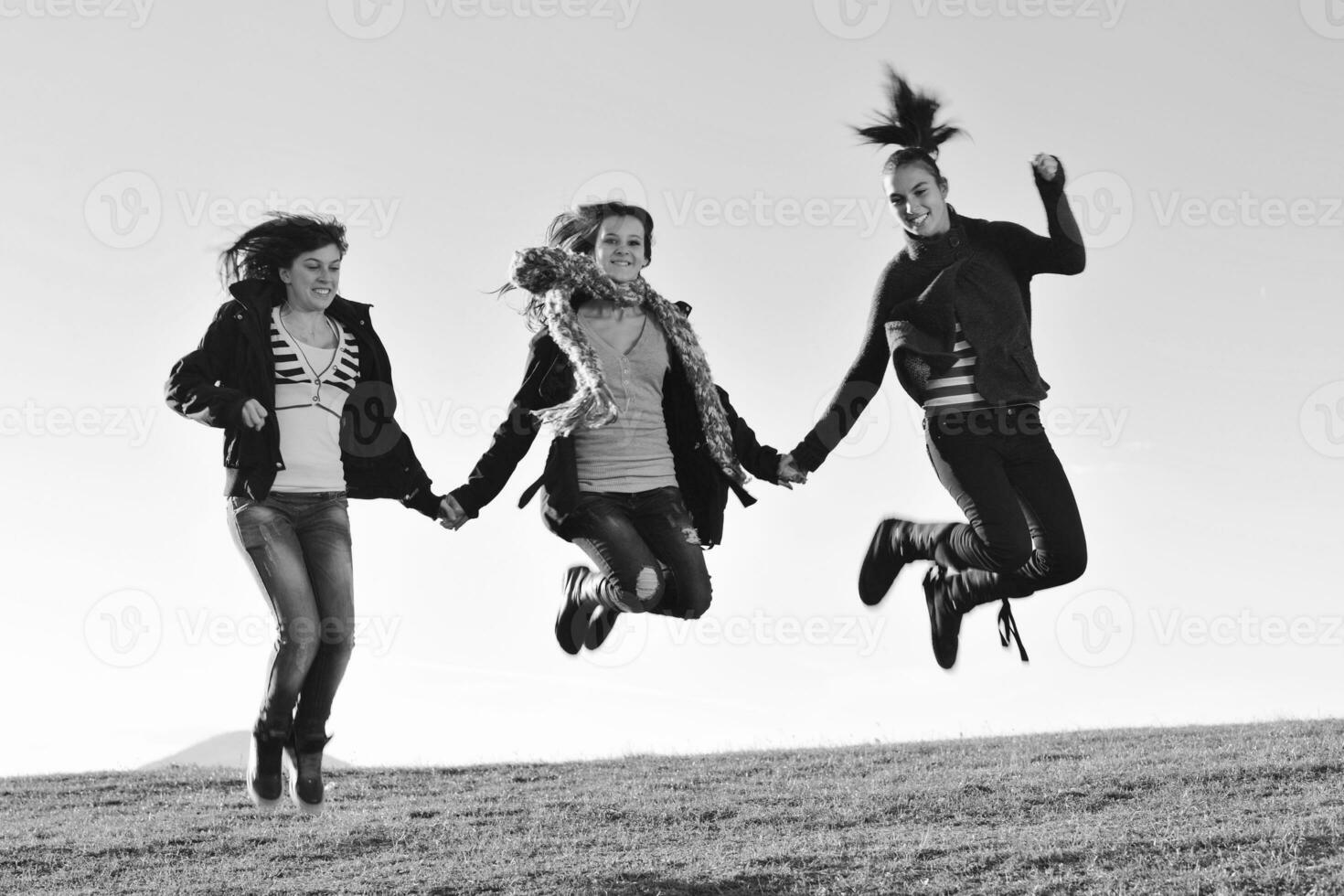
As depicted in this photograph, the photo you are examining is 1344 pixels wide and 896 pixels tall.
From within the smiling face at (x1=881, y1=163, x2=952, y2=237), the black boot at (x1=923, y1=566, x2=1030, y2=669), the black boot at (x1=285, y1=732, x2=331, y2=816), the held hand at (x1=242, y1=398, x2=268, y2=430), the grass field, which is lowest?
the grass field

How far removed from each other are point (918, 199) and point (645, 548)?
275 cm

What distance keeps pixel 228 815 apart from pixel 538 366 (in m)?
24.6

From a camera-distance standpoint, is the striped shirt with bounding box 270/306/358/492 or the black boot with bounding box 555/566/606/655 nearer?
the striped shirt with bounding box 270/306/358/492

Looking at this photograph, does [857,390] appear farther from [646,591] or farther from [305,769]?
[305,769]

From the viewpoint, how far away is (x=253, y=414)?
8.00 meters

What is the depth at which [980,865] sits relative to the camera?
77.9ft

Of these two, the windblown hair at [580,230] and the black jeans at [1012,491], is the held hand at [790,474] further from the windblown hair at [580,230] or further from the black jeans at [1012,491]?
the windblown hair at [580,230]

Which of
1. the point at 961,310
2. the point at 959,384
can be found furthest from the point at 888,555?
the point at 961,310

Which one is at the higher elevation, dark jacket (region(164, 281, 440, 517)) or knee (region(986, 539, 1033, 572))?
dark jacket (region(164, 281, 440, 517))

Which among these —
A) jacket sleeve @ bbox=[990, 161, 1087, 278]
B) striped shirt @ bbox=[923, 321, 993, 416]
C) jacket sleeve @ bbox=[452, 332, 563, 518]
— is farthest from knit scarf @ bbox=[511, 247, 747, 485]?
jacket sleeve @ bbox=[990, 161, 1087, 278]

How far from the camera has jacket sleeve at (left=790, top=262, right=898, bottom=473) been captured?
909 centimetres

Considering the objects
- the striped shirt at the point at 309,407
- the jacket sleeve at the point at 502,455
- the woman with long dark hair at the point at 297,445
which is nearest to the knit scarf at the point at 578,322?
the jacket sleeve at the point at 502,455

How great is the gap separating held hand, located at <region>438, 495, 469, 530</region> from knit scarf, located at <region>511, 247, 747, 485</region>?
28.3 inches

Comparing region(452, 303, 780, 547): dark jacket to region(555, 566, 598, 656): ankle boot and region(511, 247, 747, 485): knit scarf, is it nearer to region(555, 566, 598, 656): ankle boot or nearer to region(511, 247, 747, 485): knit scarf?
region(511, 247, 747, 485): knit scarf
